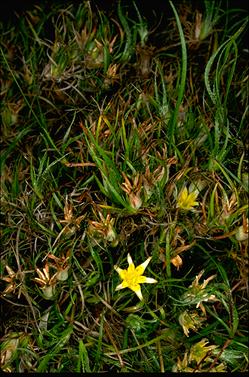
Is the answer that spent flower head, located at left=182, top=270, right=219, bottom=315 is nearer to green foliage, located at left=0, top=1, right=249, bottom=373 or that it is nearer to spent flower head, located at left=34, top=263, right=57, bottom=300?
green foliage, located at left=0, top=1, right=249, bottom=373

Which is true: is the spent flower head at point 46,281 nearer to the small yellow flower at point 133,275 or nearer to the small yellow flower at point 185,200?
the small yellow flower at point 133,275

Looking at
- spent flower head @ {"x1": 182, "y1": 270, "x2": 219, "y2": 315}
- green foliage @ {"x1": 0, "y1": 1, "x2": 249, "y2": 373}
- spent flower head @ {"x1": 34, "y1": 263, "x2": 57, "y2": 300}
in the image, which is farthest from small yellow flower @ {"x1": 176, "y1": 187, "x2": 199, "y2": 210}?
spent flower head @ {"x1": 34, "y1": 263, "x2": 57, "y2": 300}

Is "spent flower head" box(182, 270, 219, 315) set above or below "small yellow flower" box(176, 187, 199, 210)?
below

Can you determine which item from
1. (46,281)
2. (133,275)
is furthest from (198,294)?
(46,281)

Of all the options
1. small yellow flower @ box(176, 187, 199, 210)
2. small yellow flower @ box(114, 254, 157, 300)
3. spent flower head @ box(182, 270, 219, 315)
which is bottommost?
spent flower head @ box(182, 270, 219, 315)

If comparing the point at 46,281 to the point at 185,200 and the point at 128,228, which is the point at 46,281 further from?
the point at 185,200

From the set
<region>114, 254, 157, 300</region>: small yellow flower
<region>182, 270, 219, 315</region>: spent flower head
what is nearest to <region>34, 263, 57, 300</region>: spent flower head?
<region>114, 254, 157, 300</region>: small yellow flower

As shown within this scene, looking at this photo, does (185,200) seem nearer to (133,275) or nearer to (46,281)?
(133,275)

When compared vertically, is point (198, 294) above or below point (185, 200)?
below

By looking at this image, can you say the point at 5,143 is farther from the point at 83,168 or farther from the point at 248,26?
the point at 248,26
